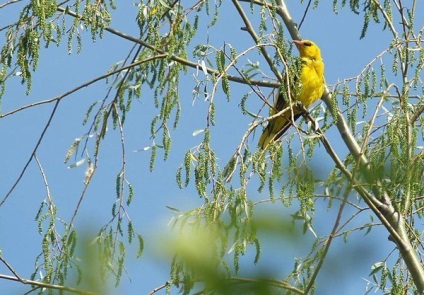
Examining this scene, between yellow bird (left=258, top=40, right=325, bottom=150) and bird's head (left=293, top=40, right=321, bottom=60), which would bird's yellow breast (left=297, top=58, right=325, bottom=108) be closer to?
yellow bird (left=258, top=40, right=325, bottom=150)

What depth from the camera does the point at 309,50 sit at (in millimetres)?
5660

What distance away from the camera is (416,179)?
10.7 feet

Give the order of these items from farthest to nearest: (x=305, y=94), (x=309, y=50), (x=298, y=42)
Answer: (x=309, y=50) < (x=298, y=42) < (x=305, y=94)

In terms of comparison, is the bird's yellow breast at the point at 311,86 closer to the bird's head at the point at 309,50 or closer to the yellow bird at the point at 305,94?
the yellow bird at the point at 305,94

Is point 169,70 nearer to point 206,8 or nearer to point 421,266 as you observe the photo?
point 206,8

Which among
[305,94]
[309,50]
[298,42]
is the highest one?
[309,50]

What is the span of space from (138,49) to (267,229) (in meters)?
3.32

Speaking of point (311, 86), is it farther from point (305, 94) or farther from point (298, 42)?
point (298, 42)

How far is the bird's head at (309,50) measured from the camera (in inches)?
220

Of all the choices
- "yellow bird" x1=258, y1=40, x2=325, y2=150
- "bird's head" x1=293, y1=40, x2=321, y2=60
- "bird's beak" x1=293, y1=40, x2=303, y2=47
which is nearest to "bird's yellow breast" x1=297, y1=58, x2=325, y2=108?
"yellow bird" x1=258, y1=40, x2=325, y2=150

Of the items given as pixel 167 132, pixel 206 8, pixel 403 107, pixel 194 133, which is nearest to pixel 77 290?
pixel 194 133

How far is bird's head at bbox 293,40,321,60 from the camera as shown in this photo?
220 inches

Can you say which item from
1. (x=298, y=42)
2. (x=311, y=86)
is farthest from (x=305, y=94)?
(x=298, y=42)

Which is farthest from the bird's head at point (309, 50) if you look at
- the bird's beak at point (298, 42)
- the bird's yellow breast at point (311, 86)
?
the bird's yellow breast at point (311, 86)
